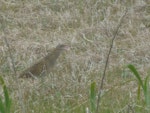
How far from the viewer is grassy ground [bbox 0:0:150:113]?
5.65 metres

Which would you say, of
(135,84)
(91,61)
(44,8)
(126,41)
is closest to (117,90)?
(135,84)

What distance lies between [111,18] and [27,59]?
1804 millimetres

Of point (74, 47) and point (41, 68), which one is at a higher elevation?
point (41, 68)

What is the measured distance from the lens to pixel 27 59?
7266mm

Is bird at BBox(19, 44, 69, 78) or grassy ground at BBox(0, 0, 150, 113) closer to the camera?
grassy ground at BBox(0, 0, 150, 113)

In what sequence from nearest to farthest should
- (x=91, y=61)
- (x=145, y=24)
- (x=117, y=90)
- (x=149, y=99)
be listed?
(x=149, y=99), (x=117, y=90), (x=91, y=61), (x=145, y=24)

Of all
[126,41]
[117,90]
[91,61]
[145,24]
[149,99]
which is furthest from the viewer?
[145,24]

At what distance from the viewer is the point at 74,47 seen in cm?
769

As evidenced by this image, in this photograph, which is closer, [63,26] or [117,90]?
[117,90]

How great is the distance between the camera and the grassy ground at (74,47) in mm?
5652

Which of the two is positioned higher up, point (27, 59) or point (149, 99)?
point (149, 99)

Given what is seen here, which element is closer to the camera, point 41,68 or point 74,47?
point 41,68

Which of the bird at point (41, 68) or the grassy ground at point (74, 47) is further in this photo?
the bird at point (41, 68)

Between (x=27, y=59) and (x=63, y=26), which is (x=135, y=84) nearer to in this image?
(x=27, y=59)
